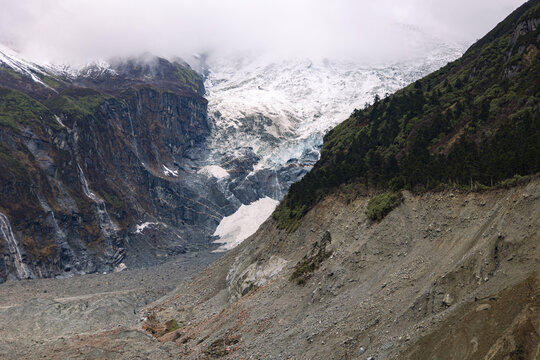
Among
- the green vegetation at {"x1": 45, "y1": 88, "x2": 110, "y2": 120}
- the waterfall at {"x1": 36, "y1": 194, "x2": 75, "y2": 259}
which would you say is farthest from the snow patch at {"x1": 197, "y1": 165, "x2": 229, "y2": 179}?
the waterfall at {"x1": 36, "y1": 194, "x2": 75, "y2": 259}

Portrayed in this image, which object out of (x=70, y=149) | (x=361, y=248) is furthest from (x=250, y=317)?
(x=70, y=149)

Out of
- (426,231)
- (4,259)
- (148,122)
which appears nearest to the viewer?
(426,231)

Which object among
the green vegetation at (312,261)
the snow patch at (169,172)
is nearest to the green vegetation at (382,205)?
the green vegetation at (312,261)

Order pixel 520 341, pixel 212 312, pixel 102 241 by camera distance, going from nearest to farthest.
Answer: pixel 520 341, pixel 212 312, pixel 102 241

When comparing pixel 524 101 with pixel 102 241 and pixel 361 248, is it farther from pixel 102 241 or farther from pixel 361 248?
pixel 102 241

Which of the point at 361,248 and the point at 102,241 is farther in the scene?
the point at 102,241
